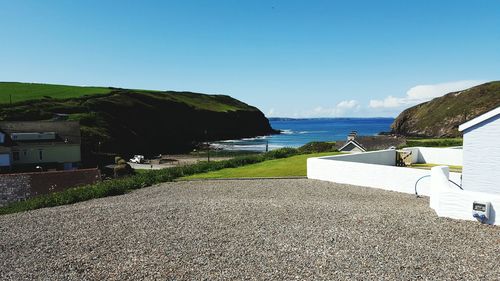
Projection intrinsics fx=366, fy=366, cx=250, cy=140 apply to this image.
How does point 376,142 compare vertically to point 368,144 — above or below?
above

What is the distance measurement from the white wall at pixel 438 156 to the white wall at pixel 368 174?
26.1ft

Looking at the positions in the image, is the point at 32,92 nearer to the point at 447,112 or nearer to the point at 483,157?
the point at 483,157

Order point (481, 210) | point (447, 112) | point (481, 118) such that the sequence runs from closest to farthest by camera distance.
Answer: point (481, 210) < point (481, 118) < point (447, 112)

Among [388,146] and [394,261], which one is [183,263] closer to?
[394,261]

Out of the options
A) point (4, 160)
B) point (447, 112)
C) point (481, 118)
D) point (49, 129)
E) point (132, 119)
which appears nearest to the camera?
point (481, 118)

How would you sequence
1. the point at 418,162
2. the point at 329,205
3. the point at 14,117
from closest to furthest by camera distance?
the point at 329,205
the point at 418,162
the point at 14,117

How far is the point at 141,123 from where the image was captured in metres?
101

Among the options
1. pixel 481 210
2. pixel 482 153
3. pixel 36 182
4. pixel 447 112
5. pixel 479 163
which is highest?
pixel 447 112

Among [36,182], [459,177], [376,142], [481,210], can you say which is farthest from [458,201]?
[36,182]

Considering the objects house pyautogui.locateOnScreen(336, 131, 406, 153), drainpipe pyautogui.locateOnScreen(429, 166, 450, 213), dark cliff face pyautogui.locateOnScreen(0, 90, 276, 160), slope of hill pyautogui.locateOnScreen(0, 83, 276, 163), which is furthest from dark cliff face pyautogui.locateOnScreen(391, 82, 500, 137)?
drainpipe pyautogui.locateOnScreen(429, 166, 450, 213)

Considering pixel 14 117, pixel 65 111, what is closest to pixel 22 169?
pixel 14 117

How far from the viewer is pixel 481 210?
11.6m

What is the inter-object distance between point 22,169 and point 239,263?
167 ft

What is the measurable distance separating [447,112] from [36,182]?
4501 inches
